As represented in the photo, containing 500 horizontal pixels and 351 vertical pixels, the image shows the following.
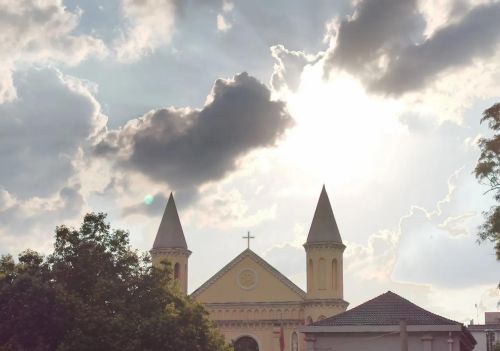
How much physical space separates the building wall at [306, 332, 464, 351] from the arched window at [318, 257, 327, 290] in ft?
122

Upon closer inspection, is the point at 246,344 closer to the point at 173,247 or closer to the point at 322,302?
the point at 322,302

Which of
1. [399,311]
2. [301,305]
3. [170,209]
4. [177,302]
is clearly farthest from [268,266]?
[399,311]

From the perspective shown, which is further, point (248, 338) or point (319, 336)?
point (248, 338)

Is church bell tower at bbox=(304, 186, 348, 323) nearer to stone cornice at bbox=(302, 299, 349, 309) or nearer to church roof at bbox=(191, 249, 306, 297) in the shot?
stone cornice at bbox=(302, 299, 349, 309)

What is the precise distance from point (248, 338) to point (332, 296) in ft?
26.0

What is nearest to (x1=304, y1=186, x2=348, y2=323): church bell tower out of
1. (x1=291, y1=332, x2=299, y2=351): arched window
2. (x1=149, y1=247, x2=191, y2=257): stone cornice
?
(x1=291, y1=332, x2=299, y2=351): arched window

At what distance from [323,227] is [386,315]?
38.8 metres

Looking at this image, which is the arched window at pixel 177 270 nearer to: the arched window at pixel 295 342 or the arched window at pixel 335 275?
the arched window at pixel 295 342

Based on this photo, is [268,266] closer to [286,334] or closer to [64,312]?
[286,334]

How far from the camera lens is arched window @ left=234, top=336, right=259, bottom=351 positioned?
7662 centimetres

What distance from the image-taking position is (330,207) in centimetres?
8088

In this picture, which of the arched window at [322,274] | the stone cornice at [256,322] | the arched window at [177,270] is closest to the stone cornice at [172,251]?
the arched window at [177,270]

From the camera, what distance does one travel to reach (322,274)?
77.6 meters

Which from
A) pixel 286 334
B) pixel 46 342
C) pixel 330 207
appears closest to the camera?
pixel 46 342
